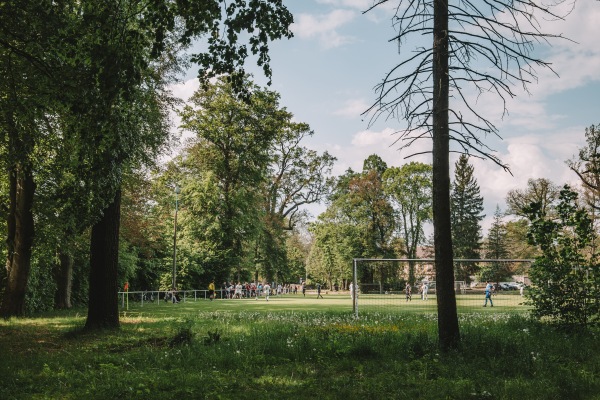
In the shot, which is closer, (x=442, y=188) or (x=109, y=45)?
(x=109, y=45)

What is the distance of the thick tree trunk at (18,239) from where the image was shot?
15766 millimetres

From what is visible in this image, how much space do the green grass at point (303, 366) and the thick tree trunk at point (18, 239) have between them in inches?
230

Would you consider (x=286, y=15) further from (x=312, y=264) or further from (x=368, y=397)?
(x=312, y=264)

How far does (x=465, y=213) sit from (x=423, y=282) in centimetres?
5689

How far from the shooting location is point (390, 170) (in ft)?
188

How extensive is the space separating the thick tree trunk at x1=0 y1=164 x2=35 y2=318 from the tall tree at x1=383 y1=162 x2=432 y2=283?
45377 millimetres

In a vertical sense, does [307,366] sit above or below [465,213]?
below

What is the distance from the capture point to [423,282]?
1625 cm

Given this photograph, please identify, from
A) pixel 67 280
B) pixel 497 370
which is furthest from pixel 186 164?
pixel 497 370

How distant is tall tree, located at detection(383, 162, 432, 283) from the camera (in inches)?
2235

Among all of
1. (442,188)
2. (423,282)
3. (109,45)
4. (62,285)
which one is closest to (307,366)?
(442,188)

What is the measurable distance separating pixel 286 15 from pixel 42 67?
520cm

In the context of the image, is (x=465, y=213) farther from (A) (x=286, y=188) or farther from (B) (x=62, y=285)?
(B) (x=62, y=285)

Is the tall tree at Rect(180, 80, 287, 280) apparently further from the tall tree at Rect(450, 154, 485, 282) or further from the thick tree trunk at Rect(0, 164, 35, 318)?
the tall tree at Rect(450, 154, 485, 282)
